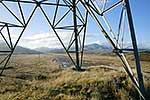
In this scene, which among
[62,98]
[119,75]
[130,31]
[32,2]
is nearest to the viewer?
[130,31]

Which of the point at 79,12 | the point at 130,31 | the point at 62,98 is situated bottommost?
the point at 62,98

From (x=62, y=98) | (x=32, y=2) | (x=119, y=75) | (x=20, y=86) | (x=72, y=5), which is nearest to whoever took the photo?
(x=62, y=98)

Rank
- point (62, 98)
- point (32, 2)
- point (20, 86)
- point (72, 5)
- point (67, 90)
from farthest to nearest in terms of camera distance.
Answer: point (72, 5) → point (32, 2) → point (20, 86) → point (67, 90) → point (62, 98)

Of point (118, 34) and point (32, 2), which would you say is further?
point (32, 2)

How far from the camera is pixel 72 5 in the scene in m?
18.9

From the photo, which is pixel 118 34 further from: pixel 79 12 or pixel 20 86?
pixel 79 12

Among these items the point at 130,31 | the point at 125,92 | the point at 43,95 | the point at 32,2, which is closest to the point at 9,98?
the point at 43,95

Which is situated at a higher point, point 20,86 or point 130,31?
point 130,31

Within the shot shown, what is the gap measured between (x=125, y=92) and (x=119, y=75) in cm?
191

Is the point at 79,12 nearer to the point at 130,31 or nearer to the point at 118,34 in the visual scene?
the point at 118,34

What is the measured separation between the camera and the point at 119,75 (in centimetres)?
1313

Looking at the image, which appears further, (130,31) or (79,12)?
(79,12)

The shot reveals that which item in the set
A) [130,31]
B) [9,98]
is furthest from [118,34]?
[9,98]

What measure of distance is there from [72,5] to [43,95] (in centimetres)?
874
